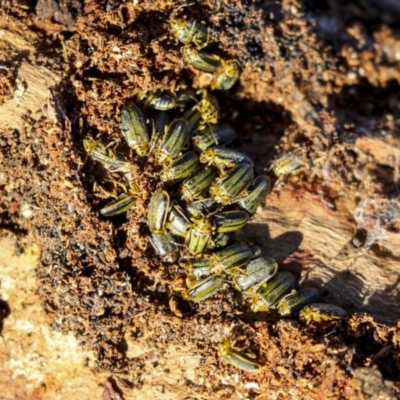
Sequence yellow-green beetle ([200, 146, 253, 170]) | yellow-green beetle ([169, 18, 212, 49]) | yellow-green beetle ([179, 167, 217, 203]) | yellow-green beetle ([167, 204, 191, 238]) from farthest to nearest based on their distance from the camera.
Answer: yellow-green beetle ([169, 18, 212, 49]) < yellow-green beetle ([200, 146, 253, 170]) < yellow-green beetle ([179, 167, 217, 203]) < yellow-green beetle ([167, 204, 191, 238])

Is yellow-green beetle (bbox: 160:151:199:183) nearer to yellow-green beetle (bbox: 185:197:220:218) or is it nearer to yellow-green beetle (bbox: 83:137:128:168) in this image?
yellow-green beetle (bbox: 185:197:220:218)

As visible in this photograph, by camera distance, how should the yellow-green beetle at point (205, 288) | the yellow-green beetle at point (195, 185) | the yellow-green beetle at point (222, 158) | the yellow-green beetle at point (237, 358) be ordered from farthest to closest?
the yellow-green beetle at point (222, 158)
the yellow-green beetle at point (195, 185)
the yellow-green beetle at point (205, 288)
the yellow-green beetle at point (237, 358)

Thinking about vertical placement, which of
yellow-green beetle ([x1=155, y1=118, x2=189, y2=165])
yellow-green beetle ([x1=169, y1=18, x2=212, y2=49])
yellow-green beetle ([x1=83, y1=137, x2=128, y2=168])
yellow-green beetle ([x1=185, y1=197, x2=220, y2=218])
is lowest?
yellow-green beetle ([x1=185, y1=197, x2=220, y2=218])

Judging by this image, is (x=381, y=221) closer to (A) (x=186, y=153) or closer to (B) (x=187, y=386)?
(A) (x=186, y=153)

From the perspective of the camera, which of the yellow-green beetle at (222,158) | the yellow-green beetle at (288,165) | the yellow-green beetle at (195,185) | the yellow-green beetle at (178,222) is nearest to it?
the yellow-green beetle at (178,222)

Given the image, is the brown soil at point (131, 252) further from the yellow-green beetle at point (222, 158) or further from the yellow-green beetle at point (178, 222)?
the yellow-green beetle at point (222, 158)

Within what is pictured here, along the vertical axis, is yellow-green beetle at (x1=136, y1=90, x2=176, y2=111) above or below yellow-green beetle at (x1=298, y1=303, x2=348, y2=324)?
above

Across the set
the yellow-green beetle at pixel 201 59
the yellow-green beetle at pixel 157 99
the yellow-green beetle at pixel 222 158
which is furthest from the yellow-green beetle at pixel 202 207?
the yellow-green beetle at pixel 201 59

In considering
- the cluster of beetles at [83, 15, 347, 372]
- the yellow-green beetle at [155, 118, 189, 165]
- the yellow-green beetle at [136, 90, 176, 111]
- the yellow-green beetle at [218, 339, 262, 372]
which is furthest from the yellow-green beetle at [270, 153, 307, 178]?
the yellow-green beetle at [218, 339, 262, 372]

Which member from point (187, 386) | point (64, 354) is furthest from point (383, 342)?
point (64, 354)
